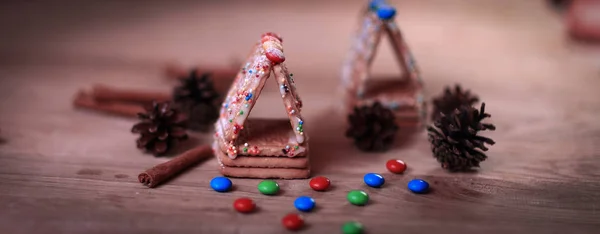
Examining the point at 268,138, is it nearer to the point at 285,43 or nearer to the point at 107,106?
the point at 107,106

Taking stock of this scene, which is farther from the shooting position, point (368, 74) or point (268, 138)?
point (368, 74)

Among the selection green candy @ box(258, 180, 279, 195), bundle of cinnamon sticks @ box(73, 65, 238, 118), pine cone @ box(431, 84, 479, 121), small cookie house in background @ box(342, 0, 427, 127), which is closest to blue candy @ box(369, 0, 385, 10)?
small cookie house in background @ box(342, 0, 427, 127)

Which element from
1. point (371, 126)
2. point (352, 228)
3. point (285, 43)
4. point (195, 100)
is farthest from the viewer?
point (285, 43)

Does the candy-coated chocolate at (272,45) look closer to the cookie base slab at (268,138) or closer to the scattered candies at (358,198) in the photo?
the cookie base slab at (268,138)

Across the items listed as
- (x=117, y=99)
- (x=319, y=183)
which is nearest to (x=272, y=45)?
(x=319, y=183)

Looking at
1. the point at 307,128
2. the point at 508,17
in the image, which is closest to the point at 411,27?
the point at 508,17
